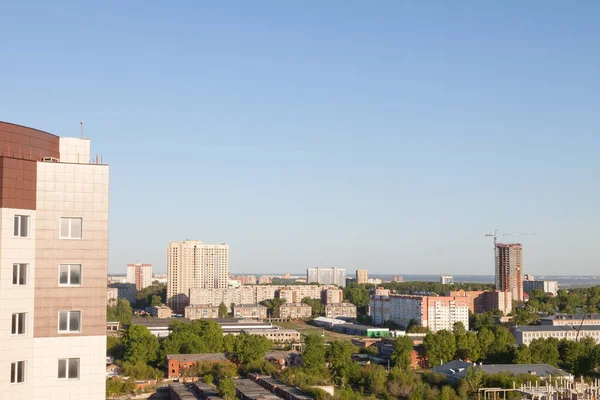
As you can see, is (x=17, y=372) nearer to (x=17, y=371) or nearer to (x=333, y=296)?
(x=17, y=371)

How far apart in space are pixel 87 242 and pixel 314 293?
8474 centimetres

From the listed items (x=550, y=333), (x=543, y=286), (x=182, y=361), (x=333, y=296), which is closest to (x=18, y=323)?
(x=182, y=361)

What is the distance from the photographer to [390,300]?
64.3 m

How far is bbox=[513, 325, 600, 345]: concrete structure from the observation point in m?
→ 45.6

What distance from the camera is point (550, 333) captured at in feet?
152

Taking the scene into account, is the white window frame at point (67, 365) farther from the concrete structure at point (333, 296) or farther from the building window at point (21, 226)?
the concrete structure at point (333, 296)

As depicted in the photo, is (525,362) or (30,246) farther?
(525,362)

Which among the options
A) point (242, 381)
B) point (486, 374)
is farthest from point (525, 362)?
point (242, 381)

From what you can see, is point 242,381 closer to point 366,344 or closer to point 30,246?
point 366,344

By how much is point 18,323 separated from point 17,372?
0.37 metres

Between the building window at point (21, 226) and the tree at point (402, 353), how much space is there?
1252 inches

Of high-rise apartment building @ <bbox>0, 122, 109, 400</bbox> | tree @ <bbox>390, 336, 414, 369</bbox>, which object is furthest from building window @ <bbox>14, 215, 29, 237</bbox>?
tree @ <bbox>390, 336, 414, 369</bbox>

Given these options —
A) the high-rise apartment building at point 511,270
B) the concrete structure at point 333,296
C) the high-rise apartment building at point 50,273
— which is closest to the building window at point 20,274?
the high-rise apartment building at point 50,273

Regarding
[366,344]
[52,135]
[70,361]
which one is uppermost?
[52,135]
